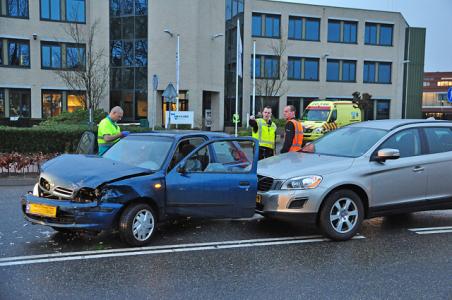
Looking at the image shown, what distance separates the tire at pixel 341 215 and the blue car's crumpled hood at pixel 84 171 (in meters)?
2.33

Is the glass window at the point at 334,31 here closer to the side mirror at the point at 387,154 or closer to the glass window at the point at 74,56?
the glass window at the point at 74,56

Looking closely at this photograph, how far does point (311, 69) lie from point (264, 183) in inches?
1385

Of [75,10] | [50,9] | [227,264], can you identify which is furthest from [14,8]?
[227,264]

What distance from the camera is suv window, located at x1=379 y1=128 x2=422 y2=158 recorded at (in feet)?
21.4

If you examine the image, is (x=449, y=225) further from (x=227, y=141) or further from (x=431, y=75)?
(x=431, y=75)

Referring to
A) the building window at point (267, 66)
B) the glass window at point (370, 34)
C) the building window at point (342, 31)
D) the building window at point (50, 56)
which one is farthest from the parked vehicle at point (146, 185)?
the glass window at point (370, 34)

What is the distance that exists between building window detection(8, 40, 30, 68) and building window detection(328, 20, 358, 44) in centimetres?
2461

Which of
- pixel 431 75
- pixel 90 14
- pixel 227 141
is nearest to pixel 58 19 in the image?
pixel 90 14

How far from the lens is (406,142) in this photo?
665 cm

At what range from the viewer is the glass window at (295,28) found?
3916 centimetres

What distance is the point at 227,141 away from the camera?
21.2ft

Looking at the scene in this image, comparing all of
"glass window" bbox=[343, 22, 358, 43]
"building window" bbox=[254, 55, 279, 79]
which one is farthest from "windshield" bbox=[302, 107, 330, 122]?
"glass window" bbox=[343, 22, 358, 43]

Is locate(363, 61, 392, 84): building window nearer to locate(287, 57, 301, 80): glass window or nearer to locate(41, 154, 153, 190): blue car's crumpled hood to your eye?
locate(287, 57, 301, 80): glass window

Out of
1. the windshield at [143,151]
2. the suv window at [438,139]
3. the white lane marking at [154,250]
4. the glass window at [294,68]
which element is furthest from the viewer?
the glass window at [294,68]
